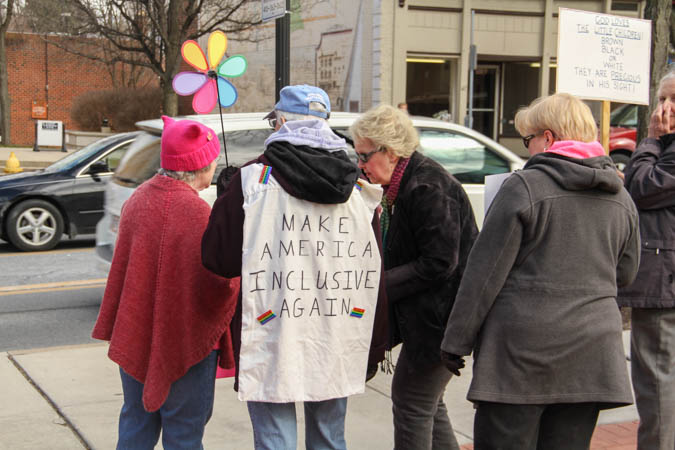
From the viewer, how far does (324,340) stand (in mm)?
2832

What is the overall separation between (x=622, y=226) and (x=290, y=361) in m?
1.25

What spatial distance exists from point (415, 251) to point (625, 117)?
16533 millimetres

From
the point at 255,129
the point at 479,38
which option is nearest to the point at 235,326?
the point at 255,129

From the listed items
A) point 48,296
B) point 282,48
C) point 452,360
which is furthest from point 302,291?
point 48,296

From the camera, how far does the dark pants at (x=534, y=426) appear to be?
270 cm

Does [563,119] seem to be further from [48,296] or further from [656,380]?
[48,296]

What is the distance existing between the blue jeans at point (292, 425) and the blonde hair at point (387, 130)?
1.05 metres

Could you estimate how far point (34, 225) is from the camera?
10562 millimetres

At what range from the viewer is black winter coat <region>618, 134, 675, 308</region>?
360cm

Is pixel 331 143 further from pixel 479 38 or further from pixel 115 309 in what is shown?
pixel 479 38

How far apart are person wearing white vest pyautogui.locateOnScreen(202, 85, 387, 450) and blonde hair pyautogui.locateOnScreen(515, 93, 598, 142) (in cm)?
63

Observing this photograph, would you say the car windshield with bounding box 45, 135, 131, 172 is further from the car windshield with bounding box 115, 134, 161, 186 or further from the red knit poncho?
the red knit poncho

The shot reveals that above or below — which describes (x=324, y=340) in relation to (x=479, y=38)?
below

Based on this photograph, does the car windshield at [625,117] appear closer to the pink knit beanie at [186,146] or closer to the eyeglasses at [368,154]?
the eyeglasses at [368,154]
